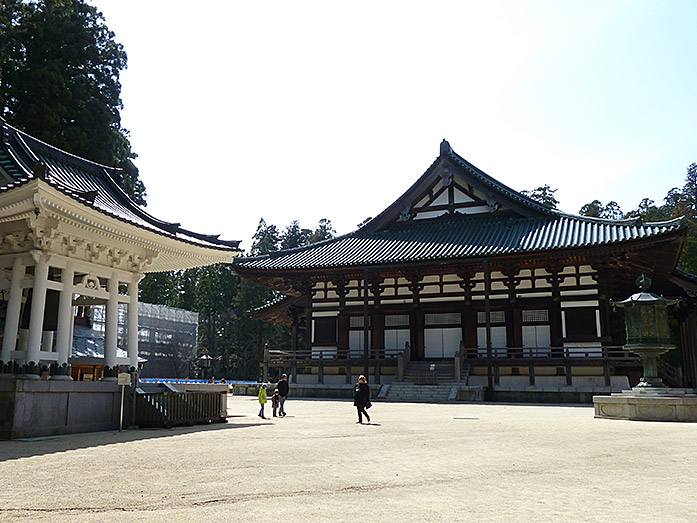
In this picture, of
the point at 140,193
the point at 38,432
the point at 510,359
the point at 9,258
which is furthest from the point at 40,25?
the point at 510,359

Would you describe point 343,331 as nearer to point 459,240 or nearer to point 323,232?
point 459,240

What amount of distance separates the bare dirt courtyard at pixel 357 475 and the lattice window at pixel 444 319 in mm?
16171

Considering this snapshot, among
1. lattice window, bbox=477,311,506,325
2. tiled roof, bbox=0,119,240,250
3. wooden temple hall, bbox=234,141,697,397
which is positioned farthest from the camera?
lattice window, bbox=477,311,506,325

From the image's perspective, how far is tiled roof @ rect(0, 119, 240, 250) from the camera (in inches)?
506

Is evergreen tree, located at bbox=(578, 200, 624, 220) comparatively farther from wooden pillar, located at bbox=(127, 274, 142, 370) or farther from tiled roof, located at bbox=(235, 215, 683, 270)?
wooden pillar, located at bbox=(127, 274, 142, 370)

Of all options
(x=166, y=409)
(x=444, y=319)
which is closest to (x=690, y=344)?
(x=444, y=319)

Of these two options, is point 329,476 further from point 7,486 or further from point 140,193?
point 140,193

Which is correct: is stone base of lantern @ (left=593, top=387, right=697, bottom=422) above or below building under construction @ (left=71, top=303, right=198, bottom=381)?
below

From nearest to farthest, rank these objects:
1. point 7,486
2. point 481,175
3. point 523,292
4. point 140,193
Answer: point 7,486 < point 523,292 < point 481,175 < point 140,193

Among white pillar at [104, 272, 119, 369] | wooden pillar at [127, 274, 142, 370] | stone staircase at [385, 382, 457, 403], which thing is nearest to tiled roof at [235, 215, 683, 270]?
stone staircase at [385, 382, 457, 403]

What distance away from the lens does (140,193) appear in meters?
34.9

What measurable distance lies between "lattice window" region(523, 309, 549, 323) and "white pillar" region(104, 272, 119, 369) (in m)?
18.9

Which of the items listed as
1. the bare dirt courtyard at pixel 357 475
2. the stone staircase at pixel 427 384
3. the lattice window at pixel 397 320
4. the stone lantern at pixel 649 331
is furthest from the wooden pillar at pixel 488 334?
the bare dirt courtyard at pixel 357 475

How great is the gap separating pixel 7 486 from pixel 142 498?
184cm
